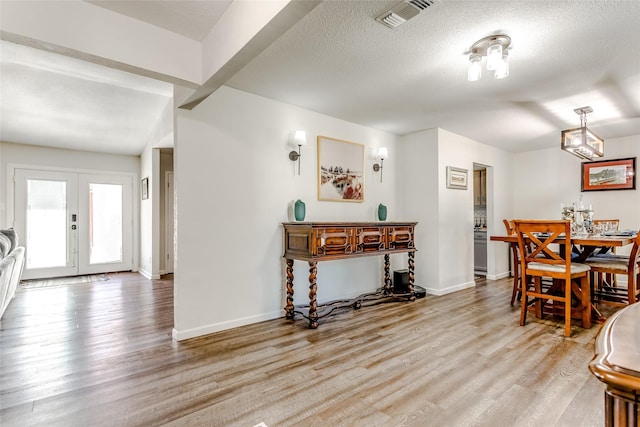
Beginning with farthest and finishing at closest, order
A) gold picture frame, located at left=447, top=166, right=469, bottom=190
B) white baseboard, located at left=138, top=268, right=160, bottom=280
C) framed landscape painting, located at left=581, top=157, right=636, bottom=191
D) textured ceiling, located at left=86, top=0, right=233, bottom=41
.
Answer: white baseboard, located at left=138, top=268, right=160, bottom=280 → framed landscape painting, located at left=581, top=157, right=636, bottom=191 → gold picture frame, located at left=447, top=166, right=469, bottom=190 → textured ceiling, located at left=86, top=0, right=233, bottom=41

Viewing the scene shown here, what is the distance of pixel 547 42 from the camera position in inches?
89.4

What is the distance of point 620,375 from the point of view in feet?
1.55

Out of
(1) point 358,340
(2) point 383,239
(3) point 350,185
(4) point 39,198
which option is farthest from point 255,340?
(4) point 39,198

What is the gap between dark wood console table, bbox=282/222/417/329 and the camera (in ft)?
10.2

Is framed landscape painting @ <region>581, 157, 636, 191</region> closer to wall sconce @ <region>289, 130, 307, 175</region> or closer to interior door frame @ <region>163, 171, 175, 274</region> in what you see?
wall sconce @ <region>289, 130, 307, 175</region>

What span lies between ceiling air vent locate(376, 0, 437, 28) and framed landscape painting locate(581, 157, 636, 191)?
503 cm

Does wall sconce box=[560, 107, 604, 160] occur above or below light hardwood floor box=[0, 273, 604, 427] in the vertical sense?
above

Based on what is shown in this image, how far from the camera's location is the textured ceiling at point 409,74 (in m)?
2.02

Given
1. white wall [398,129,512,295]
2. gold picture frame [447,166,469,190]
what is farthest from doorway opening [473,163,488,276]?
gold picture frame [447,166,469,190]

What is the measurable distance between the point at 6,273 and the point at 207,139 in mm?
2194

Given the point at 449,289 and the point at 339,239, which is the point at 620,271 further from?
the point at 339,239

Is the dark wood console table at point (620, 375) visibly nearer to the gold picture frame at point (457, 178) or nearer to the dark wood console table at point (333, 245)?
the dark wood console table at point (333, 245)

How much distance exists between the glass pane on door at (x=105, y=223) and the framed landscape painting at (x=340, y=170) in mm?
4844

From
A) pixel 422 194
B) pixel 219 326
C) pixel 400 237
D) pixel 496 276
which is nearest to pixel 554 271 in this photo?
pixel 400 237
